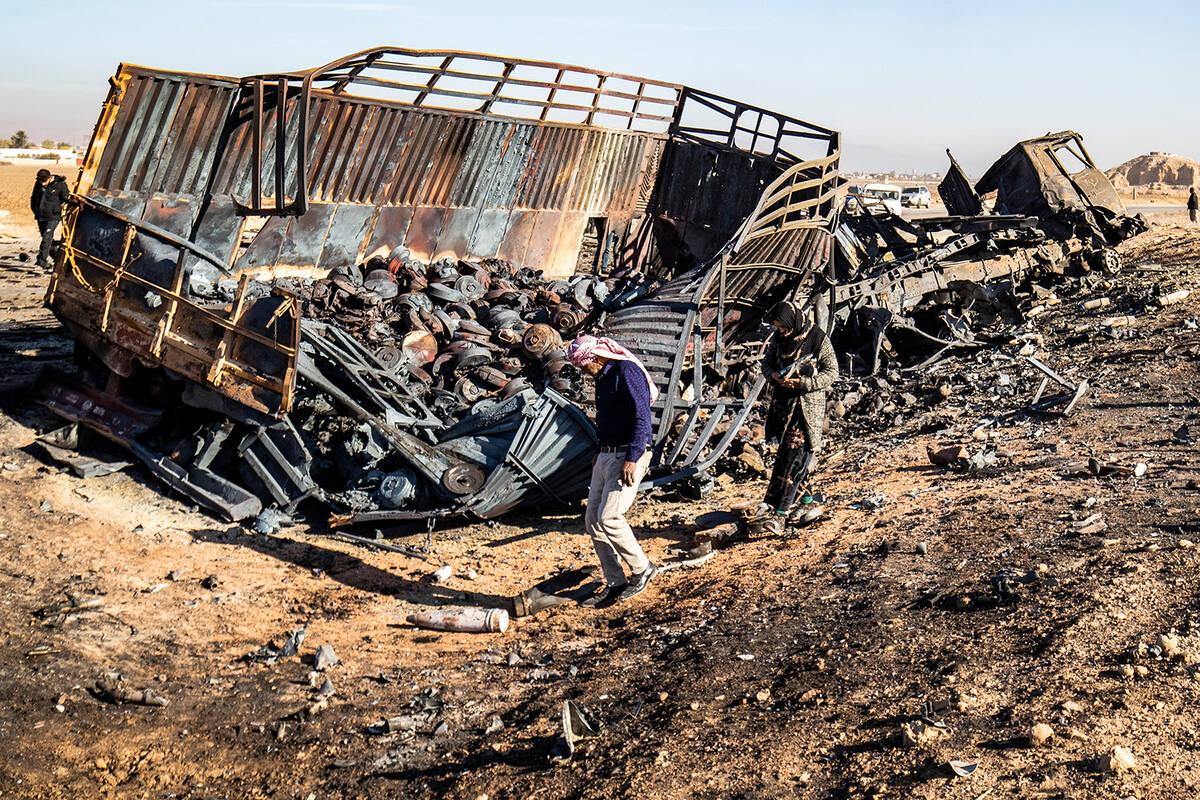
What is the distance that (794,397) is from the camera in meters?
6.44

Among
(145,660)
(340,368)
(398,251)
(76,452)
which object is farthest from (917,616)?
A: (398,251)

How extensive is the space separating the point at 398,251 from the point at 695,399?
537 cm

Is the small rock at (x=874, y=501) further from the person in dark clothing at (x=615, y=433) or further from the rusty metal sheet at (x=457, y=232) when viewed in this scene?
the rusty metal sheet at (x=457, y=232)

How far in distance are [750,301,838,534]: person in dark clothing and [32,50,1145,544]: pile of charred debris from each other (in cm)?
87

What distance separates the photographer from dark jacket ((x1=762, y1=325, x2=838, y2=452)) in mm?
6344

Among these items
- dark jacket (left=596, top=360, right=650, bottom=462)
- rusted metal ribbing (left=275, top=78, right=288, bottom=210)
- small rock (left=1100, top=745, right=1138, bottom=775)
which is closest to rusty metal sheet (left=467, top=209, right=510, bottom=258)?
rusted metal ribbing (left=275, top=78, right=288, bottom=210)

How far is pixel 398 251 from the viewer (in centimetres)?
1141

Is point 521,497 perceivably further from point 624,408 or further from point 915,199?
point 915,199

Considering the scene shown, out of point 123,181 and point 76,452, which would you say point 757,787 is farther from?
point 123,181

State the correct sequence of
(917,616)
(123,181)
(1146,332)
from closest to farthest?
1. (917,616)
2. (123,181)
3. (1146,332)

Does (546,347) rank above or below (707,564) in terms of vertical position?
above

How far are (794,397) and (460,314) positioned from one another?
5.04 m

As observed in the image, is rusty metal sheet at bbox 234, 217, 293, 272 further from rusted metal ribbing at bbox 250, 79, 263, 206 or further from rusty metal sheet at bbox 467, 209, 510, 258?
rusty metal sheet at bbox 467, 209, 510, 258

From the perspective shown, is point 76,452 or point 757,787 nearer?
point 757,787
